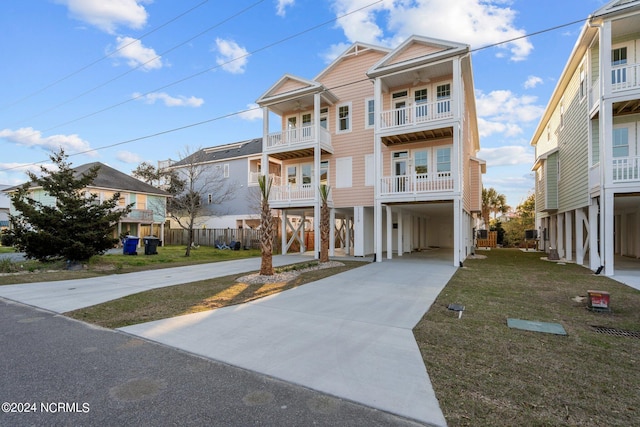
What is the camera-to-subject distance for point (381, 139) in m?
14.6

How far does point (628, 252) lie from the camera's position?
1636 centimetres

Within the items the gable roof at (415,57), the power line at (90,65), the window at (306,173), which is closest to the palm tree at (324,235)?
the window at (306,173)

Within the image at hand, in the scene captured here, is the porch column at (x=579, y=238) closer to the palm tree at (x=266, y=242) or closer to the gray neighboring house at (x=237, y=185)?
the palm tree at (x=266, y=242)

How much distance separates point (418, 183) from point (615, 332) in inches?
373

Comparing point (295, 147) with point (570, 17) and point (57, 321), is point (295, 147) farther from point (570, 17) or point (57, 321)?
point (57, 321)

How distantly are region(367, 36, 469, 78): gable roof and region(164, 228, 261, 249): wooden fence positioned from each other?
13863mm

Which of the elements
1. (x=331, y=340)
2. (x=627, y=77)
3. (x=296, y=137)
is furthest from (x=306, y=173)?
(x=331, y=340)

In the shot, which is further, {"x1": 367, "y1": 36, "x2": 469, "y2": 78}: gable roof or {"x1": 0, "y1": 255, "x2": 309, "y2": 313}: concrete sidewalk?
{"x1": 367, "y1": 36, "x2": 469, "y2": 78}: gable roof

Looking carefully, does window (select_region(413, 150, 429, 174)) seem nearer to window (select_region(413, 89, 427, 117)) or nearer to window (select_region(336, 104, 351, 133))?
window (select_region(413, 89, 427, 117))

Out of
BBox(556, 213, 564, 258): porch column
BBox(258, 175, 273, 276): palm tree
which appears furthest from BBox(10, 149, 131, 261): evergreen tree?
BBox(556, 213, 564, 258): porch column

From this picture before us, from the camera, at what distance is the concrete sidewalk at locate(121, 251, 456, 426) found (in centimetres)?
311

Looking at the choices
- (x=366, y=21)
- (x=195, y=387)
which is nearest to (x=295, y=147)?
(x=366, y=21)

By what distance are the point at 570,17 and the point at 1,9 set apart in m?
18.9

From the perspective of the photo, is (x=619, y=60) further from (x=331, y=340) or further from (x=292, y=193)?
(x=331, y=340)
